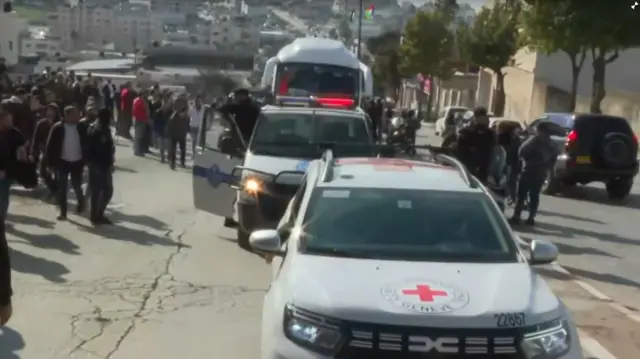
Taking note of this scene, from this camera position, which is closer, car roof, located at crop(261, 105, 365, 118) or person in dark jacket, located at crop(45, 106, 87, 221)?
car roof, located at crop(261, 105, 365, 118)

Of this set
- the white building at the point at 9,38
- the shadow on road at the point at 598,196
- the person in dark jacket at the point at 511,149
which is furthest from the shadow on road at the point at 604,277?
the white building at the point at 9,38

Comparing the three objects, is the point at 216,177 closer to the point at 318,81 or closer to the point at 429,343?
the point at 429,343

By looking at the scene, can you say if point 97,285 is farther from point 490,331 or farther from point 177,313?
point 490,331

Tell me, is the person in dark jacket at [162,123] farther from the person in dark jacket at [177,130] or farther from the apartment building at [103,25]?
the apartment building at [103,25]

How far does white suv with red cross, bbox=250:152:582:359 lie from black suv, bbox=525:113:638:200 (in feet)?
47.4

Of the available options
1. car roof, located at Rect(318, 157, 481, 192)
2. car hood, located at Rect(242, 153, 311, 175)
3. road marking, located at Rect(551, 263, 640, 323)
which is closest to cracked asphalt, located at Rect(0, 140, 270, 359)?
car hood, located at Rect(242, 153, 311, 175)

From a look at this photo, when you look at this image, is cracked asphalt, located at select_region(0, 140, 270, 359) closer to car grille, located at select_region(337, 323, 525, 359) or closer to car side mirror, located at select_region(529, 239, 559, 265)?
car side mirror, located at select_region(529, 239, 559, 265)

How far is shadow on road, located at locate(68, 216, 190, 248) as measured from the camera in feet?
46.4

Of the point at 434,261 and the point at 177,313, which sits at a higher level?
the point at 434,261

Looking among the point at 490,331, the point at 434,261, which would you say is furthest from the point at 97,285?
the point at 490,331

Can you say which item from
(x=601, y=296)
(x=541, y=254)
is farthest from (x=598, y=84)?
(x=541, y=254)

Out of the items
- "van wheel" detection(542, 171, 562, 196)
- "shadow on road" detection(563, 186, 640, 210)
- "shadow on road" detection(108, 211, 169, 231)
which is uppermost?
"shadow on road" detection(108, 211, 169, 231)

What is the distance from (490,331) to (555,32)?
121ft

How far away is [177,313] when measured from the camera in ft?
32.6
